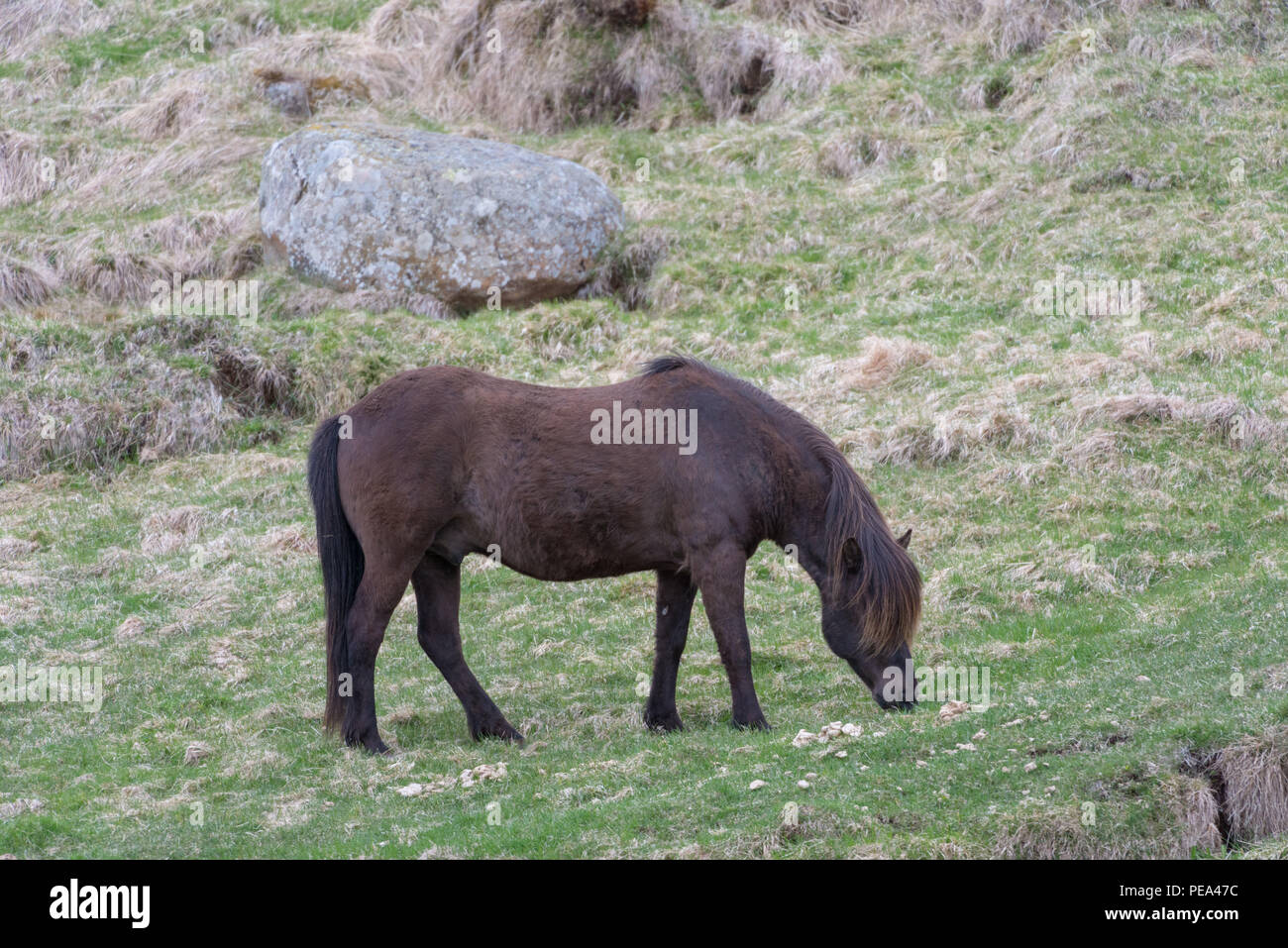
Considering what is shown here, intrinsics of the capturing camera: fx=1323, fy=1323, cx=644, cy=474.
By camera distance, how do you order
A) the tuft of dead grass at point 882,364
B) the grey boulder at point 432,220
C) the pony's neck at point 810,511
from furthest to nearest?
the grey boulder at point 432,220 → the tuft of dead grass at point 882,364 → the pony's neck at point 810,511

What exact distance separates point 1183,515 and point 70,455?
1168 cm

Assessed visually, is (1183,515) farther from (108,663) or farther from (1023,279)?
(108,663)

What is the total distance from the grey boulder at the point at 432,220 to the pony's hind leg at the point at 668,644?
29.4 feet

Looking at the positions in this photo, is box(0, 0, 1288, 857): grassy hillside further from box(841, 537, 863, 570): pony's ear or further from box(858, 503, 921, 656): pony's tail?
box(841, 537, 863, 570): pony's ear

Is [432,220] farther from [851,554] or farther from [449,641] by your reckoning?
[851,554]

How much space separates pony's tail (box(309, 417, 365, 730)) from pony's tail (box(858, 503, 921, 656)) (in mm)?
3379

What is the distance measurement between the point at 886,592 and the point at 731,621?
985mm

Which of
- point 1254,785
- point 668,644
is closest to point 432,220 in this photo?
point 668,644

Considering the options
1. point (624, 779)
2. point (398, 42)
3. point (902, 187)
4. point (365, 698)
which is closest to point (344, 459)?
point (365, 698)

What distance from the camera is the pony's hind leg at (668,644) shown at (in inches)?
344

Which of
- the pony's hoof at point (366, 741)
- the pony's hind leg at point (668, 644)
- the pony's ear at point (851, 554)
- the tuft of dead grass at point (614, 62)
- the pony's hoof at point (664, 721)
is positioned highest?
the tuft of dead grass at point (614, 62)

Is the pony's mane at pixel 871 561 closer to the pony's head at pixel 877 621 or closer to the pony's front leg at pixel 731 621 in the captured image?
the pony's head at pixel 877 621

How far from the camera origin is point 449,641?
8906 millimetres

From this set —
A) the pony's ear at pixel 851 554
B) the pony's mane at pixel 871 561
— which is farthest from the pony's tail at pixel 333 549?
the pony's ear at pixel 851 554
